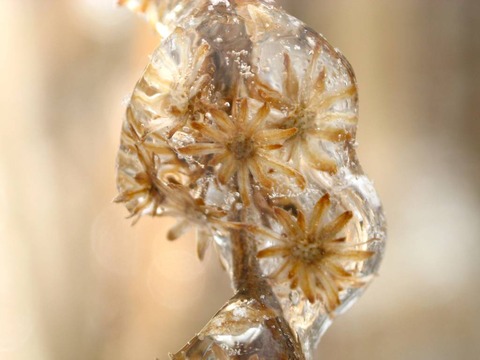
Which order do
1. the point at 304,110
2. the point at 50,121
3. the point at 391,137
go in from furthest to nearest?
1. the point at 391,137
2. the point at 50,121
3. the point at 304,110

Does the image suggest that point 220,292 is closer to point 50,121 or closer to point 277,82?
point 50,121

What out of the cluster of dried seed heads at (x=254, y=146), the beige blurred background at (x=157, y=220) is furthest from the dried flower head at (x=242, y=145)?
the beige blurred background at (x=157, y=220)

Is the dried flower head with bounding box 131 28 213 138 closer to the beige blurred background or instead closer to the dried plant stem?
the dried plant stem

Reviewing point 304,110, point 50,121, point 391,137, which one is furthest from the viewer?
point 391,137

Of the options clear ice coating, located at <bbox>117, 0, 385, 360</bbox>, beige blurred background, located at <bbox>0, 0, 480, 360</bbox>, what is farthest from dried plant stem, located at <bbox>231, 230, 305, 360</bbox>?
beige blurred background, located at <bbox>0, 0, 480, 360</bbox>

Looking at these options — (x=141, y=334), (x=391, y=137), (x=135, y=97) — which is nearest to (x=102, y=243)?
(x=141, y=334)

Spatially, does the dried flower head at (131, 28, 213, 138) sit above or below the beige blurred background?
above
